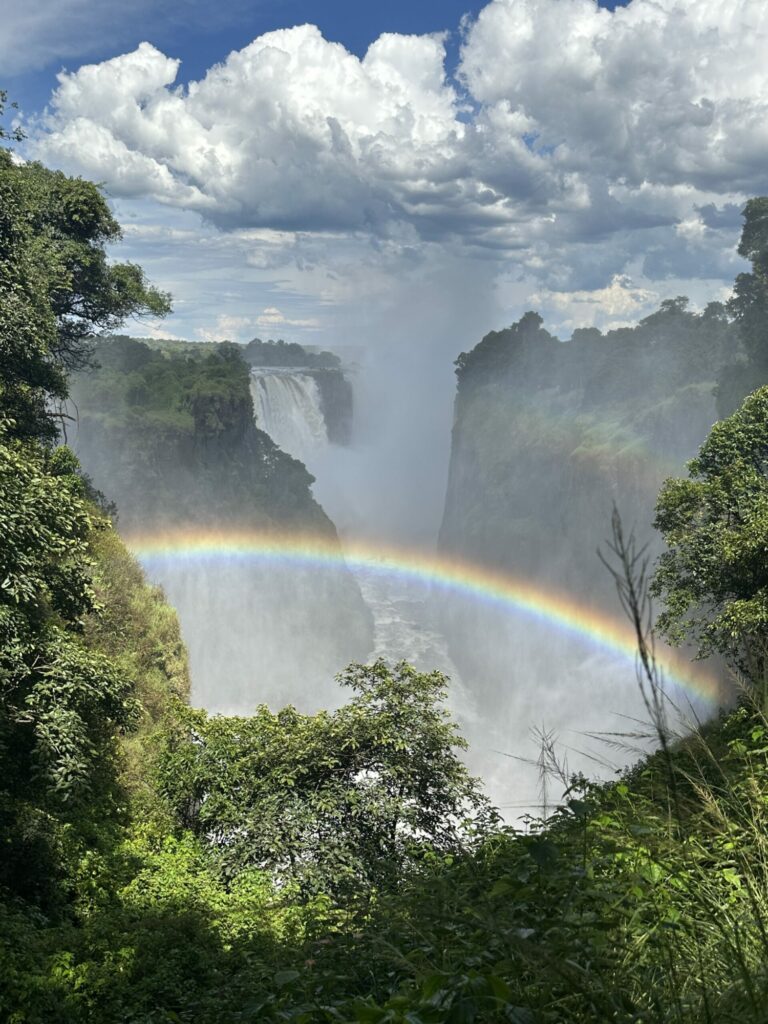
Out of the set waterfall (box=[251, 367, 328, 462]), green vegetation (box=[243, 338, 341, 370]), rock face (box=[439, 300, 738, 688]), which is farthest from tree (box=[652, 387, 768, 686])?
green vegetation (box=[243, 338, 341, 370])

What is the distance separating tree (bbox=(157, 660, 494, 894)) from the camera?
12953 mm

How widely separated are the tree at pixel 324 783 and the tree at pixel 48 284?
786cm

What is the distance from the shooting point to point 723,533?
18.7 m

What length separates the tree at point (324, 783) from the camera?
13.0m

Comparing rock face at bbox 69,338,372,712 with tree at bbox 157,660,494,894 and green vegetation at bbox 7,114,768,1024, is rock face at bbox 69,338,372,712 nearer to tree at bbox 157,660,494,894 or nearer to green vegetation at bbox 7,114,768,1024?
green vegetation at bbox 7,114,768,1024

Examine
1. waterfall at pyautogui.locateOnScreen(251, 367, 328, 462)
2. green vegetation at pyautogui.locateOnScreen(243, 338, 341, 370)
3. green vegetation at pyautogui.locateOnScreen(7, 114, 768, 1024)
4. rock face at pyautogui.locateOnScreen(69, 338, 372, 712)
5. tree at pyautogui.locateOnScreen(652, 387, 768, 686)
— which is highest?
green vegetation at pyautogui.locateOnScreen(243, 338, 341, 370)

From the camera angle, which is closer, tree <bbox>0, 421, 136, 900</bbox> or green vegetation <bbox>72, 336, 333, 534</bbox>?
tree <bbox>0, 421, 136, 900</bbox>

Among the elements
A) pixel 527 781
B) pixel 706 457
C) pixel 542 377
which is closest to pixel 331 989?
pixel 706 457

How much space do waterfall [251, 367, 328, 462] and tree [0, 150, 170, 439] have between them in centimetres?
4277

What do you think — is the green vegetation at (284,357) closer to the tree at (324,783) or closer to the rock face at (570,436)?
the rock face at (570,436)

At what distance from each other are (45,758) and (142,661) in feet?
41.4

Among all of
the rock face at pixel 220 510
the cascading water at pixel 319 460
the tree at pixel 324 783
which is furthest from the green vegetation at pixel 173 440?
the tree at pixel 324 783

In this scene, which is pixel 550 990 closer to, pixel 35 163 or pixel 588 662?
pixel 35 163

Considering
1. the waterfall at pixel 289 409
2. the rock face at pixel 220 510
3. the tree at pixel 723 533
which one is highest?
the waterfall at pixel 289 409
